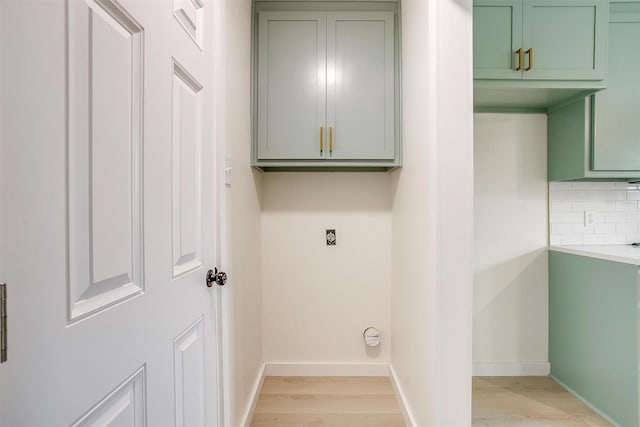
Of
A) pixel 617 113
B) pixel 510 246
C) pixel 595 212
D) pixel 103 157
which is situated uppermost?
pixel 617 113

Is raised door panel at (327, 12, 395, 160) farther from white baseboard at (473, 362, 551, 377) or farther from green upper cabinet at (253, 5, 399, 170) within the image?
white baseboard at (473, 362, 551, 377)

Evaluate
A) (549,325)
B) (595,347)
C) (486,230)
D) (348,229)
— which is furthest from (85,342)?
(549,325)

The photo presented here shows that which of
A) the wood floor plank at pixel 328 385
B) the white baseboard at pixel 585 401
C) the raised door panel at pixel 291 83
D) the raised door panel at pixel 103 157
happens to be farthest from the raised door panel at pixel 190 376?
the white baseboard at pixel 585 401

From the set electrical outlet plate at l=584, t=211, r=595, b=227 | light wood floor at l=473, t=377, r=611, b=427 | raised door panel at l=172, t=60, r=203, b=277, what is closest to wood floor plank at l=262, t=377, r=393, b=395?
light wood floor at l=473, t=377, r=611, b=427

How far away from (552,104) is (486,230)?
3.19 feet

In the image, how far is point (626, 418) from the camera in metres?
1.57

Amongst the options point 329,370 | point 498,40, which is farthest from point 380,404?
point 498,40

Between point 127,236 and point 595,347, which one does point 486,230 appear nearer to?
point 595,347

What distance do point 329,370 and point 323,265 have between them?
741 millimetres

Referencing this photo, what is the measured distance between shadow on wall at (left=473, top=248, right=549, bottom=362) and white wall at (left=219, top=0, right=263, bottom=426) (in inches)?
61.8

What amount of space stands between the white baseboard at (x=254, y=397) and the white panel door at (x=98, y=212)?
0.74m

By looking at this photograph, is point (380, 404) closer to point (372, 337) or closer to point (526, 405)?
point (372, 337)

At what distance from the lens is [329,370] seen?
214cm

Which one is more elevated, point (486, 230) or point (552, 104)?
point (552, 104)
